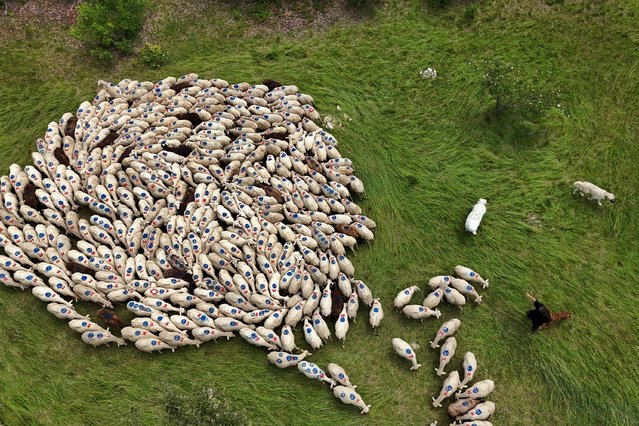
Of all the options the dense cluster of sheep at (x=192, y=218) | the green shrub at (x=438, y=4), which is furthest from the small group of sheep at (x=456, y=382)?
the green shrub at (x=438, y=4)

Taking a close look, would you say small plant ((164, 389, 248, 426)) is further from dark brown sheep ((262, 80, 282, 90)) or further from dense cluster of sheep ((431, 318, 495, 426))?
dark brown sheep ((262, 80, 282, 90))

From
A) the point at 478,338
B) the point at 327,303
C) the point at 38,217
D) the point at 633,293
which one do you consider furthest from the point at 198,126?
the point at 633,293

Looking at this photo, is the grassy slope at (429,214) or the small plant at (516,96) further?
the small plant at (516,96)

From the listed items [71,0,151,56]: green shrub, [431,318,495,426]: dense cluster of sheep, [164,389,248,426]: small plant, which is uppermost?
[71,0,151,56]: green shrub

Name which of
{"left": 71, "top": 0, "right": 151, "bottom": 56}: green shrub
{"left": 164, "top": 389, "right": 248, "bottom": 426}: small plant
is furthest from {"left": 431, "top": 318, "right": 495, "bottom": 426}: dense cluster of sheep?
{"left": 71, "top": 0, "right": 151, "bottom": 56}: green shrub

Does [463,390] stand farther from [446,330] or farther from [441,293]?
[441,293]

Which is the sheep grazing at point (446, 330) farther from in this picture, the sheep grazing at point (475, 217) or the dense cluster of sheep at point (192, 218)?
the sheep grazing at point (475, 217)

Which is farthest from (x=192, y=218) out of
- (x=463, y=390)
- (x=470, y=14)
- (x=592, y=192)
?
(x=470, y=14)
